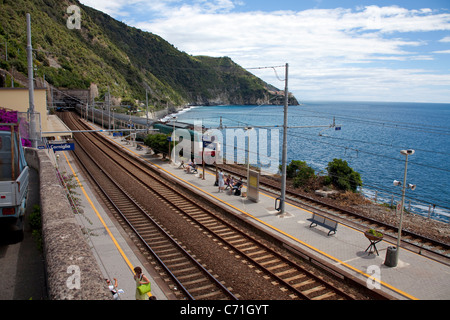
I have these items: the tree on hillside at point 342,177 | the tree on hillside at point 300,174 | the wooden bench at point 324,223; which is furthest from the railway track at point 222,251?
the tree on hillside at point 342,177

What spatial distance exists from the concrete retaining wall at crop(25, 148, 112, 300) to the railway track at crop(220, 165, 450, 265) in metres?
12.2

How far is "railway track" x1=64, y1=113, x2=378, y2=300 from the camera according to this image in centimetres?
1042

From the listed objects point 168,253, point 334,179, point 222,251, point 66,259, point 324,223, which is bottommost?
point 168,253

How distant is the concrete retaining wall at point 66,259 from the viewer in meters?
5.28

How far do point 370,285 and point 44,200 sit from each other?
400 inches

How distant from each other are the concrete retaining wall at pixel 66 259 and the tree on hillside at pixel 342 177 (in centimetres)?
1920

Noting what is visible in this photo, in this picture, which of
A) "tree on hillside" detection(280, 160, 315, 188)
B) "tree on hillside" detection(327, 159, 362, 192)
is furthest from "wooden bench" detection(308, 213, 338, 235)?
"tree on hillside" detection(280, 160, 315, 188)

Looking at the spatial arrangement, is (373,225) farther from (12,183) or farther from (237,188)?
(12,183)

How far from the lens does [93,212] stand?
695 inches

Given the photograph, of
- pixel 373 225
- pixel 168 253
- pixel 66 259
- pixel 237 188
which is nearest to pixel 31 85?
pixel 168 253

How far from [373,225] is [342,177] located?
776 cm

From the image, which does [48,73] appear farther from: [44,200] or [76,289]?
[76,289]

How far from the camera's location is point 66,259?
20.6 ft
